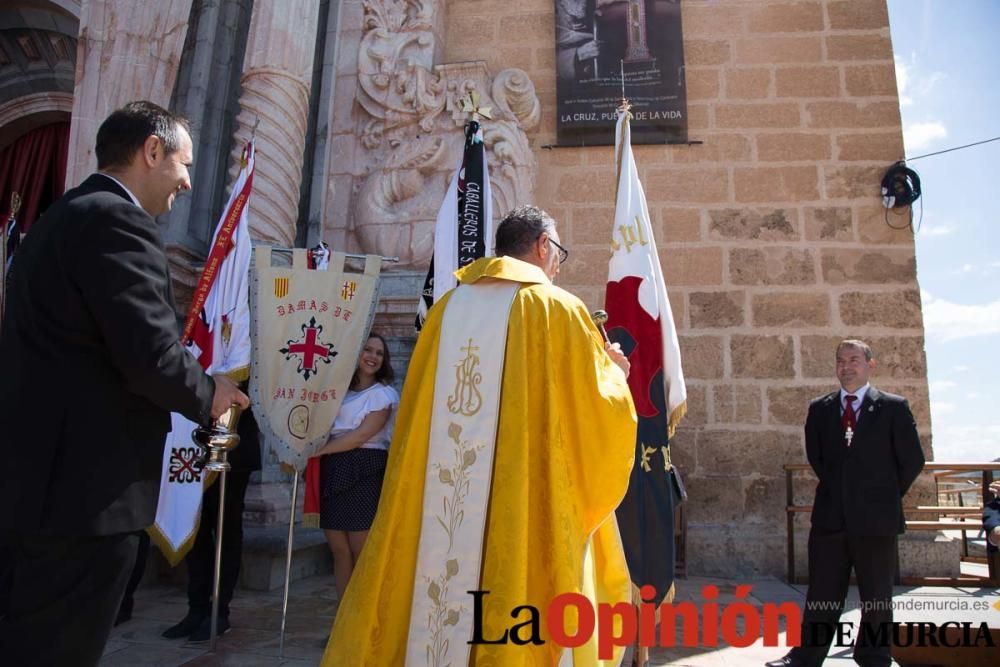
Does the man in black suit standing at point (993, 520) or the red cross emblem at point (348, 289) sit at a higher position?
the red cross emblem at point (348, 289)

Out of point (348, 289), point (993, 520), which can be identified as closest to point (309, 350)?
point (348, 289)

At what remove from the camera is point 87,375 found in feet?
5.47

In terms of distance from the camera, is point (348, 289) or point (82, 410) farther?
point (348, 289)

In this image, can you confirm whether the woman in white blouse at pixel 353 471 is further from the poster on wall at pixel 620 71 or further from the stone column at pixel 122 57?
the poster on wall at pixel 620 71

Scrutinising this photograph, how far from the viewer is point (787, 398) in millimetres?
5938

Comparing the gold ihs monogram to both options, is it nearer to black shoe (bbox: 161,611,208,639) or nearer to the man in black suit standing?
black shoe (bbox: 161,611,208,639)

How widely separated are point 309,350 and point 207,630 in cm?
153

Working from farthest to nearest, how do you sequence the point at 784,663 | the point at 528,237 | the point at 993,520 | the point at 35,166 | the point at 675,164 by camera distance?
the point at 35,166 < the point at 675,164 < the point at 784,663 < the point at 993,520 < the point at 528,237

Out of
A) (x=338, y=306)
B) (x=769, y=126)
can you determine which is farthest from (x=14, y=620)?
(x=769, y=126)

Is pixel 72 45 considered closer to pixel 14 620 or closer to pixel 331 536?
pixel 331 536

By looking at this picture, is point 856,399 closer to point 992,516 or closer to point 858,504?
point 858,504

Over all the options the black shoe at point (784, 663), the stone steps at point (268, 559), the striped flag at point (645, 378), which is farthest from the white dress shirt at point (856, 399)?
the stone steps at point (268, 559)

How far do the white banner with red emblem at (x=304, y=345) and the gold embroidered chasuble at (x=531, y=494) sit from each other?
116cm

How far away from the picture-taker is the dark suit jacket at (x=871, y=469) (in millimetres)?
3332
